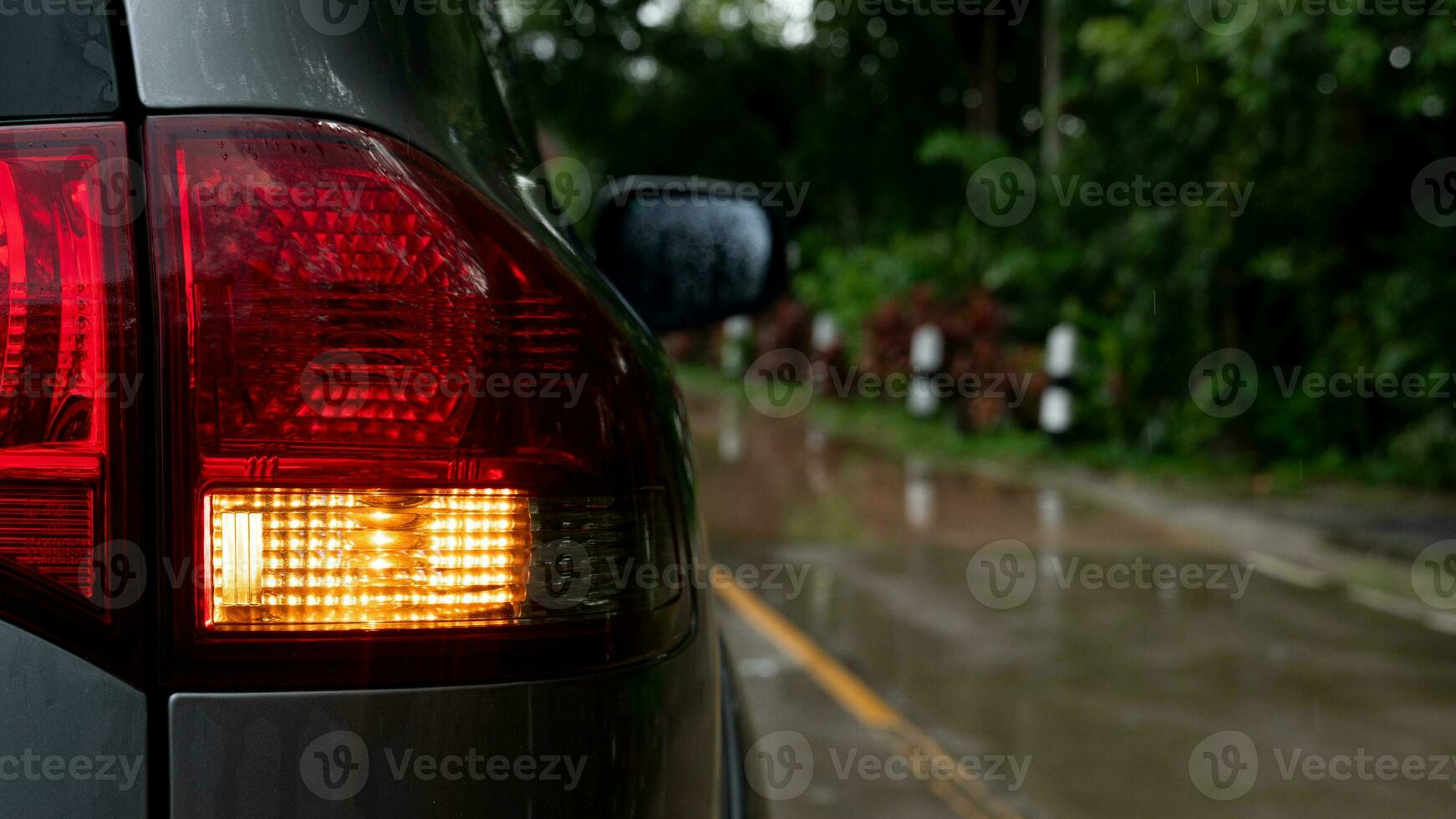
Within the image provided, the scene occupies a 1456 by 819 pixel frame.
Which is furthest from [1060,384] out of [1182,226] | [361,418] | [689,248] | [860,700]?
[361,418]

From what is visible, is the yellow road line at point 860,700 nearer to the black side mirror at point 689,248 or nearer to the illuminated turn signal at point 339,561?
the black side mirror at point 689,248

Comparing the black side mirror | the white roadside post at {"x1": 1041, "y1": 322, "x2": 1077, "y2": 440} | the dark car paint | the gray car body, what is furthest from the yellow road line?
the white roadside post at {"x1": 1041, "y1": 322, "x2": 1077, "y2": 440}

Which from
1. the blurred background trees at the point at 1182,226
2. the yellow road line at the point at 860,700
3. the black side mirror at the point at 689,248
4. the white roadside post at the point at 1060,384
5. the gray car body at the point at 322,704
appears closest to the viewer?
the gray car body at the point at 322,704

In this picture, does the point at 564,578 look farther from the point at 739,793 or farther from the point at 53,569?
the point at 739,793

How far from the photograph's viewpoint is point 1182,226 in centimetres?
1209

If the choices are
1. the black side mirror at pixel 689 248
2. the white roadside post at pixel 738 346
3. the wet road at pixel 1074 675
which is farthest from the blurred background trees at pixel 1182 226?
the black side mirror at pixel 689 248

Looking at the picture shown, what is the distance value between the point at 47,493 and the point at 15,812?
9.3 inches

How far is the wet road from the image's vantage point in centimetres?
440

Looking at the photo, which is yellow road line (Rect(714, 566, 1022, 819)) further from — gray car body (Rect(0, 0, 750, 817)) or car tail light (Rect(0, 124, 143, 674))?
car tail light (Rect(0, 124, 143, 674))

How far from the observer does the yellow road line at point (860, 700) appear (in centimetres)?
427

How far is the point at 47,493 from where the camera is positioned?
3.91 feet

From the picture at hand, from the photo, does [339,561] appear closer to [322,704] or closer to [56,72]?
[322,704]

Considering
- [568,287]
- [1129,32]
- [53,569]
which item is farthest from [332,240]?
[1129,32]

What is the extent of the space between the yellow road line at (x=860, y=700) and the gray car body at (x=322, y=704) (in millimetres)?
3024
